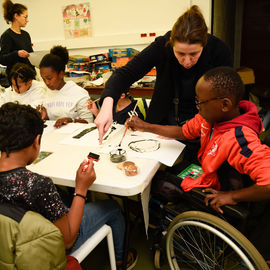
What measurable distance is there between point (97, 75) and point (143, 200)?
8.31 feet

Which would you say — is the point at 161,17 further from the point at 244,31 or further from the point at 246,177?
the point at 246,177

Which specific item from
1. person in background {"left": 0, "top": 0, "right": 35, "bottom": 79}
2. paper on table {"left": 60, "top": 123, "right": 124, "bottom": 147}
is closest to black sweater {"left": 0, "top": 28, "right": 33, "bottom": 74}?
person in background {"left": 0, "top": 0, "right": 35, "bottom": 79}

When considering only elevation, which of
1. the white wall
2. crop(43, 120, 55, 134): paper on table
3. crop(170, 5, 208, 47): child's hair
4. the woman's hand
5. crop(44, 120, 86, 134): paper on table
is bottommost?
crop(43, 120, 55, 134): paper on table

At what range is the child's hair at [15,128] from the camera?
2.89 feet

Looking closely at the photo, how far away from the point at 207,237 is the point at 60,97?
1.60 meters

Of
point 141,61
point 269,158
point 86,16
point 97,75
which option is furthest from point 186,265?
point 86,16

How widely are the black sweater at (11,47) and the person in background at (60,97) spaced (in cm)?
102

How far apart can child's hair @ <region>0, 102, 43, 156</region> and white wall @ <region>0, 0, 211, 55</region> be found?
289cm

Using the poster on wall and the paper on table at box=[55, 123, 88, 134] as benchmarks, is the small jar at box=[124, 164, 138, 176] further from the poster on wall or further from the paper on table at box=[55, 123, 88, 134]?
the poster on wall

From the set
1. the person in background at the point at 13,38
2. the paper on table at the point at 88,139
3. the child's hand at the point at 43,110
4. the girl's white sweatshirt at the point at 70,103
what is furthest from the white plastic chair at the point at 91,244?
the person in background at the point at 13,38

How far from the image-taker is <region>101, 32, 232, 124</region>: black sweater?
1.41 m

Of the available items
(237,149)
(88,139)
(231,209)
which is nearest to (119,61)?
(88,139)

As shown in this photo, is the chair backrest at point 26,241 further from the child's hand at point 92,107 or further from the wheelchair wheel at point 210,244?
the child's hand at point 92,107

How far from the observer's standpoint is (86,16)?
3727 millimetres
